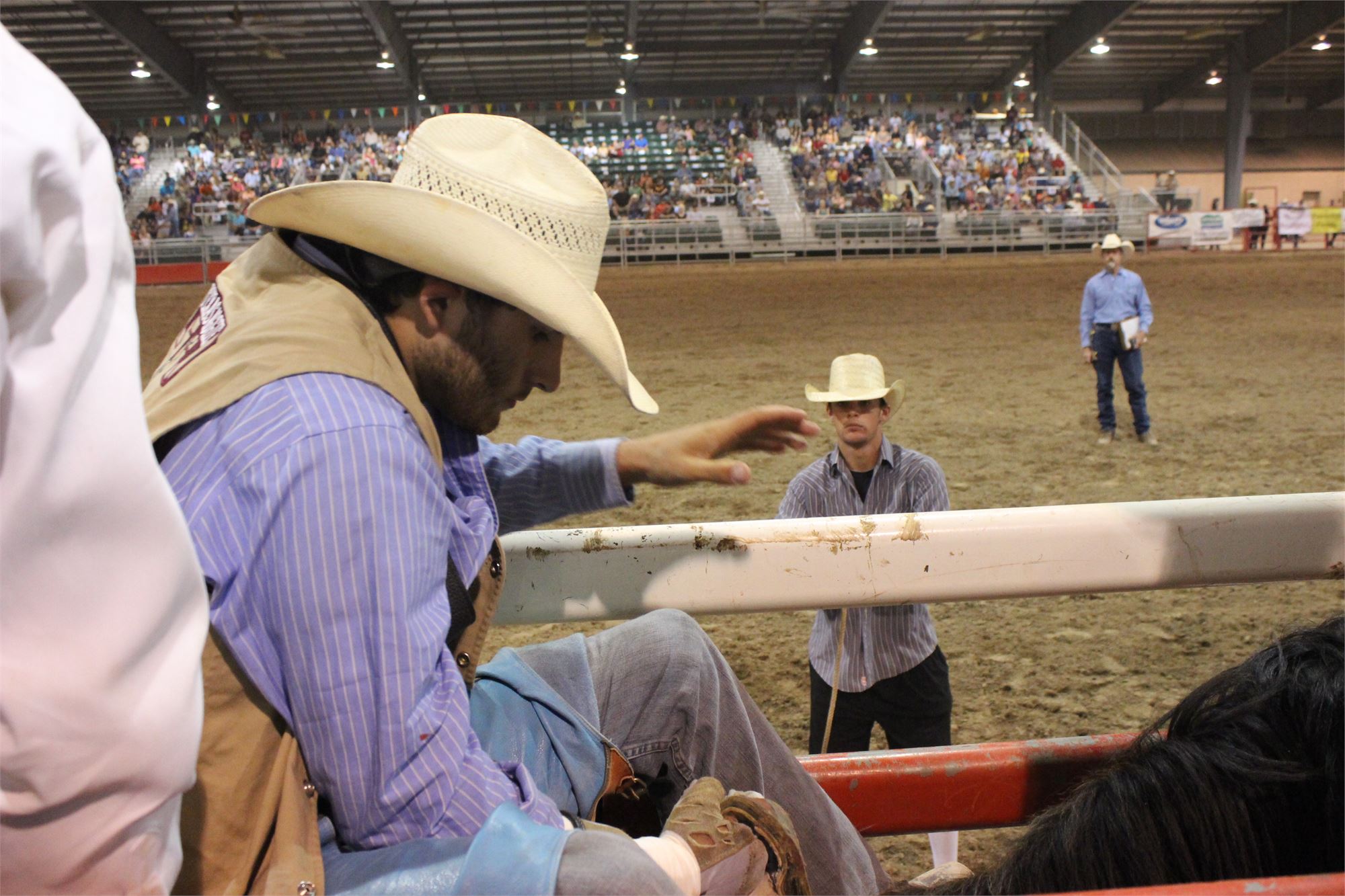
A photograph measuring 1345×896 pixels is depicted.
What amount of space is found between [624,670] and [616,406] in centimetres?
712

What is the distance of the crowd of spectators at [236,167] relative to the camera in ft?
80.7

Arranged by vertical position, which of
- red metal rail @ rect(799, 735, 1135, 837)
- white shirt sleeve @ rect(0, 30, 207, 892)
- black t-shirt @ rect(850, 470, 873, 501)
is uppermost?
white shirt sleeve @ rect(0, 30, 207, 892)

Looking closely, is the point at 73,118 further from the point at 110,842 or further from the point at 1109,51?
the point at 1109,51

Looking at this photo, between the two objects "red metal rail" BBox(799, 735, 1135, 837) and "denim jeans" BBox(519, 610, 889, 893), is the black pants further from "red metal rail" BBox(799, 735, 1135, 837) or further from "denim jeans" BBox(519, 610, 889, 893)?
"denim jeans" BBox(519, 610, 889, 893)

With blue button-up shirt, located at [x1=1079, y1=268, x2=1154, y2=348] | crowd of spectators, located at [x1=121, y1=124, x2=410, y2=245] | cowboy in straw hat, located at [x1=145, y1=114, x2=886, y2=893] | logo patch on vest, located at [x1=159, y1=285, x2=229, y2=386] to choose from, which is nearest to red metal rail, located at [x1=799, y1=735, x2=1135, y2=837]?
cowboy in straw hat, located at [x1=145, y1=114, x2=886, y2=893]

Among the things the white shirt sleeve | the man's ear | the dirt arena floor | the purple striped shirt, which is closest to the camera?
the white shirt sleeve

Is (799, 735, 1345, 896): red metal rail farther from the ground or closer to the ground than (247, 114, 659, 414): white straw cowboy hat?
closer to the ground

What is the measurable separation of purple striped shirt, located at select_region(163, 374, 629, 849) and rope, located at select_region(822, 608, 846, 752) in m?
1.24

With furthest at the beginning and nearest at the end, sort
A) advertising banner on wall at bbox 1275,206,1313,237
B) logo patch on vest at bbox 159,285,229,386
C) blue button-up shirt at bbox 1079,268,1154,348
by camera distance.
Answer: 1. advertising banner on wall at bbox 1275,206,1313,237
2. blue button-up shirt at bbox 1079,268,1154,348
3. logo patch on vest at bbox 159,285,229,386

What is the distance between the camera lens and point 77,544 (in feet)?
2.07

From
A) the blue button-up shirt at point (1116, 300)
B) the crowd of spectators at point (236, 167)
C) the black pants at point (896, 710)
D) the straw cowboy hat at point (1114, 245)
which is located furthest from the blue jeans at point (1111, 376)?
the crowd of spectators at point (236, 167)

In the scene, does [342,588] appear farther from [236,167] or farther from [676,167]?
[236,167]

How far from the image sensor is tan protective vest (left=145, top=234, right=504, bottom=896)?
1.12 metres

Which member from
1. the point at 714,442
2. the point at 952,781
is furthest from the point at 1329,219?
the point at 714,442
